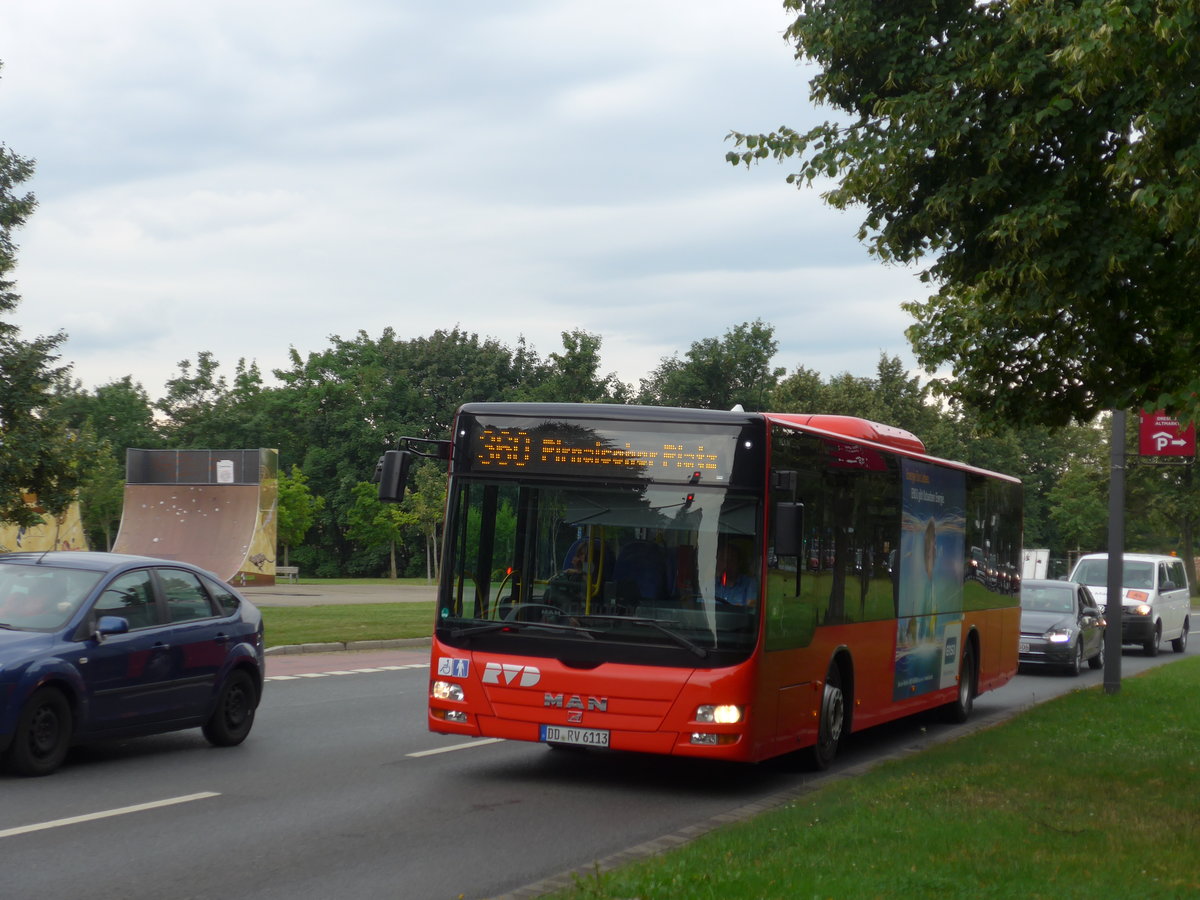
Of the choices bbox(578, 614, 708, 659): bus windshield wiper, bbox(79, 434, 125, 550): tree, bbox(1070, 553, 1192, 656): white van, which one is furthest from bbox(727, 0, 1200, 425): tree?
bbox(79, 434, 125, 550): tree

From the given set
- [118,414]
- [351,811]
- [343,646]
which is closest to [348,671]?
[343,646]

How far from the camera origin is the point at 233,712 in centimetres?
1208

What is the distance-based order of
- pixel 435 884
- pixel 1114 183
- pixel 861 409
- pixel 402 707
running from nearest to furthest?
pixel 435 884, pixel 1114 183, pixel 402 707, pixel 861 409

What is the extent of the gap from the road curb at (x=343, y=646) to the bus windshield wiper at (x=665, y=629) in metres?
13.0

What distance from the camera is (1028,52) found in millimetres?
10156

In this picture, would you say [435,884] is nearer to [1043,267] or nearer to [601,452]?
[601,452]

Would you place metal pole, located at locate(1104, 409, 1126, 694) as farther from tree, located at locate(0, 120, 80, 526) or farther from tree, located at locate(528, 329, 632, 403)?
tree, located at locate(528, 329, 632, 403)

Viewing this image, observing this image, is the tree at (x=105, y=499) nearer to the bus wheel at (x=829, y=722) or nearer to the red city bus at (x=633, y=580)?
the bus wheel at (x=829, y=722)

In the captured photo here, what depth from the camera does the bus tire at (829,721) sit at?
11711 mm

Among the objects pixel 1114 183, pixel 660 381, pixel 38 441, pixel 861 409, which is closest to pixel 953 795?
pixel 1114 183

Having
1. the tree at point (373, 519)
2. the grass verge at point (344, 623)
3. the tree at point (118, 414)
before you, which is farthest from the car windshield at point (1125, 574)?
the tree at point (118, 414)

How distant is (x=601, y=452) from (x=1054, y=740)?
5503mm

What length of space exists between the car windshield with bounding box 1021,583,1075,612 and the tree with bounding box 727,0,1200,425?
45.4 ft

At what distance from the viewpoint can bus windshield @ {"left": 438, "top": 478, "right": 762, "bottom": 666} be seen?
33.3ft
